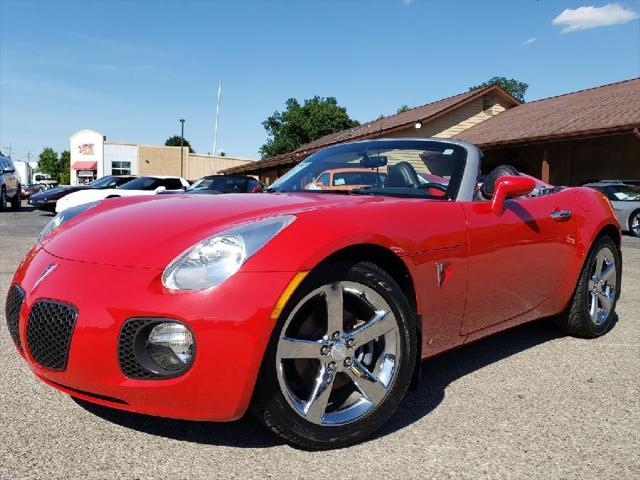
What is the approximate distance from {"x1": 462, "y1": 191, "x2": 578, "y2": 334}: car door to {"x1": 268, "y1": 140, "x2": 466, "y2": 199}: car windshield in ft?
0.93

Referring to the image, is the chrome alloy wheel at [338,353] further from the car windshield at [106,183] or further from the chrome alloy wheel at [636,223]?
the car windshield at [106,183]

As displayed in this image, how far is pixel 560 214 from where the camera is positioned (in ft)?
11.6

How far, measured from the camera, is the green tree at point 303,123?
2394 inches

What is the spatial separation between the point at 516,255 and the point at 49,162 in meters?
107

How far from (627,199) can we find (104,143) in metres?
53.4

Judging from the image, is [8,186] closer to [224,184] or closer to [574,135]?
[224,184]

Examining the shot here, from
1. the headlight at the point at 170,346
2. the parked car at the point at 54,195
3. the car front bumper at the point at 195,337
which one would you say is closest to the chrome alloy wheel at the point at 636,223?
the parked car at the point at 54,195

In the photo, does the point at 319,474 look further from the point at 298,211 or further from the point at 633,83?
the point at 633,83

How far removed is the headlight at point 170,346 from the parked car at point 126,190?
10163 millimetres

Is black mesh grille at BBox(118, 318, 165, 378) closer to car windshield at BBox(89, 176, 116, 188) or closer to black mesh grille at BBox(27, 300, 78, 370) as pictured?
black mesh grille at BBox(27, 300, 78, 370)

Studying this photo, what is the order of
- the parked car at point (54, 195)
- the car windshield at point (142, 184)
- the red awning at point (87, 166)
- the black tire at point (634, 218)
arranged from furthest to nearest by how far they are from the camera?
1. the red awning at point (87, 166)
2. the parked car at point (54, 195)
3. the car windshield at point (142, 184)
4. the black tire at point (634, 218)

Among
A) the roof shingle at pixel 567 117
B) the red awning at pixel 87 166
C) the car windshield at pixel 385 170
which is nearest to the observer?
the car windshield at pixel 385 170

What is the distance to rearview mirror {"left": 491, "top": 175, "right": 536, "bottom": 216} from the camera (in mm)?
2961

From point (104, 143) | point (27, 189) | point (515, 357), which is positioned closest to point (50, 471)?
point (515, 357)
